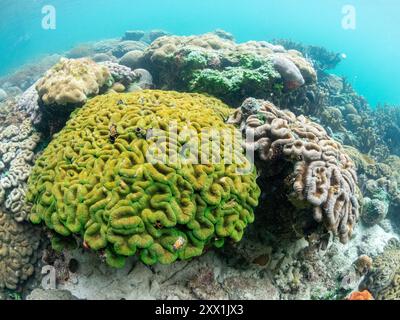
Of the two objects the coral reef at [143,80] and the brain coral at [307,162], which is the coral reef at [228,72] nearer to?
the coral reef at [143,80]

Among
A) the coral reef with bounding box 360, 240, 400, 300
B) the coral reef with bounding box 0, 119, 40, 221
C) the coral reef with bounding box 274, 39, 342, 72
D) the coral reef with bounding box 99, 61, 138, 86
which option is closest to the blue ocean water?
the coral reef with bounding box 274, 39, 342, 72

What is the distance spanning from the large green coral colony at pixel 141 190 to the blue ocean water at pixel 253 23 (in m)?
78.5

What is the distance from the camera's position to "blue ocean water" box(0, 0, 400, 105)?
296 ft

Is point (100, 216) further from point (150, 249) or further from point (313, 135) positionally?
point (313, 135)

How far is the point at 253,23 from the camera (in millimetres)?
160500

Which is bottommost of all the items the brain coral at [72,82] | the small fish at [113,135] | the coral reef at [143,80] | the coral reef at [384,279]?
the coral reef at [384,279]

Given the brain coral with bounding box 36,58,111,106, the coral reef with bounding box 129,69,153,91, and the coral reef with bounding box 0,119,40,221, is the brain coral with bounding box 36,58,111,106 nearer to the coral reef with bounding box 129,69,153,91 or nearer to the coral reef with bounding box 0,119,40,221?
the coral reef with bounding box 0,119,40,221


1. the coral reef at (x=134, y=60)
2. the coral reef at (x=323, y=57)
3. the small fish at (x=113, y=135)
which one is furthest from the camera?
the coral reef at (x=323, y=57)

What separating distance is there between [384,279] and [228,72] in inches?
219

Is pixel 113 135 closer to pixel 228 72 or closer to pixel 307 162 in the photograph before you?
pixel 307 162

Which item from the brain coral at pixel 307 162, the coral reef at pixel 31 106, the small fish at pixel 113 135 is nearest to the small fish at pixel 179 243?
the brain coral at pixel 307 162

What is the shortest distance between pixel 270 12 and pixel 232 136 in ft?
656

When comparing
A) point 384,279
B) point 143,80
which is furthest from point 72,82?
point 384,279

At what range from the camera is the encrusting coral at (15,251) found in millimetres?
5566
